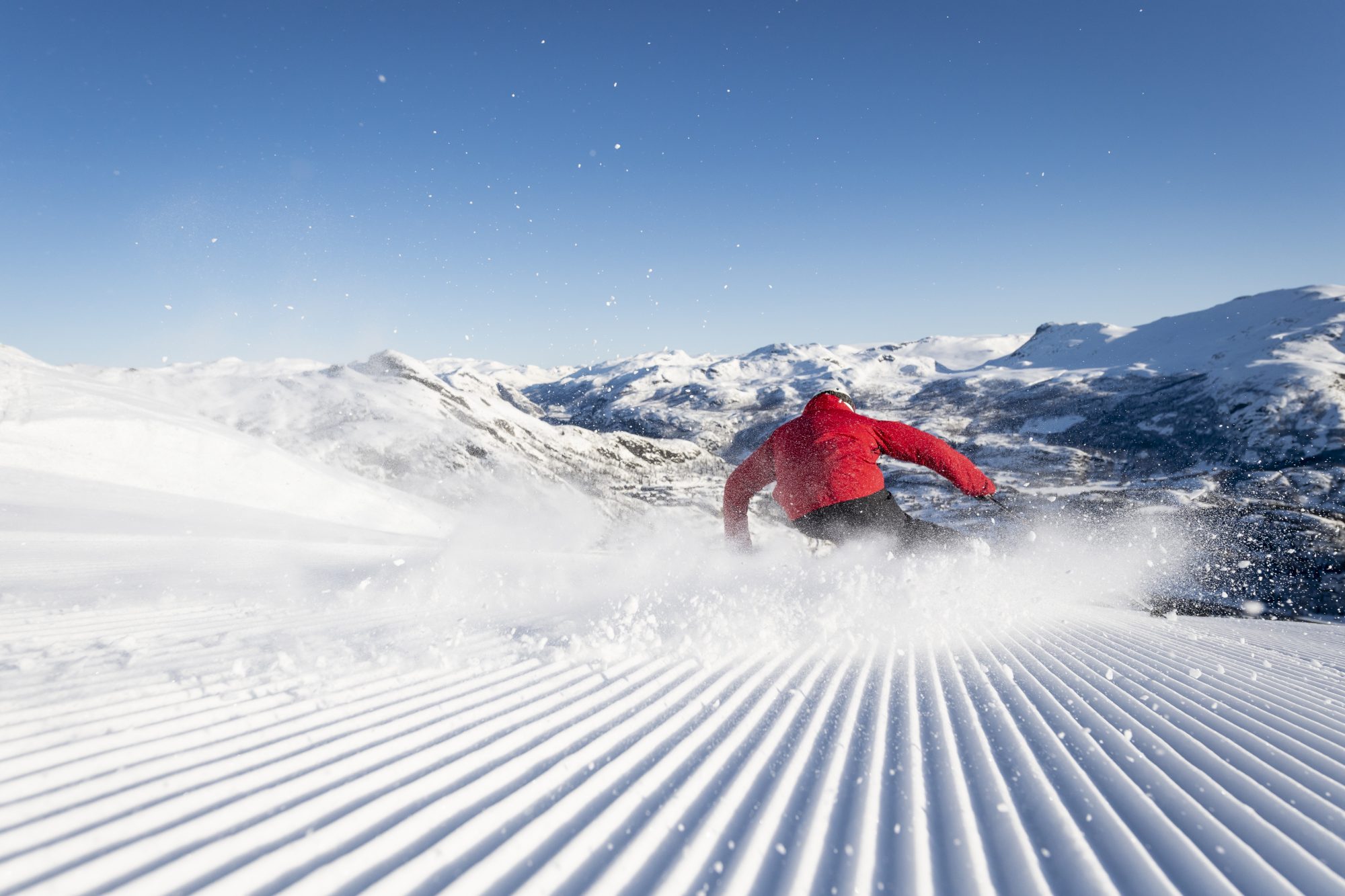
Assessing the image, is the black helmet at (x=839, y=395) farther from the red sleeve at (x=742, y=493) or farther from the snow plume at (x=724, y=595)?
the snow plume at (x=724, y=595)

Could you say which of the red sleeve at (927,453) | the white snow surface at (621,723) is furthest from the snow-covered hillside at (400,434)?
the red sleeve at (927,453)

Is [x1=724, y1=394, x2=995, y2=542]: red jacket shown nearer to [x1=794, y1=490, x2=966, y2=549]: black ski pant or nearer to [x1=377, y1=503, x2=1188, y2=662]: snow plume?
[x1=794, y1=490, x2=966, y2=549]: black ski pant

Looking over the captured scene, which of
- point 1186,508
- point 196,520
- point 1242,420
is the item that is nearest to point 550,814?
point 196,520

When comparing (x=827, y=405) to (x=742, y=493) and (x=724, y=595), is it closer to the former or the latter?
(x=742, y=493)

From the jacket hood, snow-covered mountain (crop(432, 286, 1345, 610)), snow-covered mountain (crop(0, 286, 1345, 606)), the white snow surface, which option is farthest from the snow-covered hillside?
snow-covered mountain (crop(432, 286, 1345, 610))

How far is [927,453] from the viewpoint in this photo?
5.65 metres

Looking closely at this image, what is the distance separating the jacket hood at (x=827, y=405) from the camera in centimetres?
568

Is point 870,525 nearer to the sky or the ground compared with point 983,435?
nearer to the ground

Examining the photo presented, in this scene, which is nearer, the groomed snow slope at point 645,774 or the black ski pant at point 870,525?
the groomed snow slope at point 645,774

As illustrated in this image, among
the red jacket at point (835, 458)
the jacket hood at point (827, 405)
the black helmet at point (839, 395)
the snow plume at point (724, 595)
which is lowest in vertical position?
the snow plume at point (724, 595)

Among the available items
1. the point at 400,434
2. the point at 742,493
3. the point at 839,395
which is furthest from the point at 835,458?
the point at 400,434

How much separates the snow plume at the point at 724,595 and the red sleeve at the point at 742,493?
272mm

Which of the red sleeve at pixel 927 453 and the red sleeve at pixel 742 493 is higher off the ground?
the red sleeve at pixel 927 453

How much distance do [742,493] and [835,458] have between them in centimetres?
120
